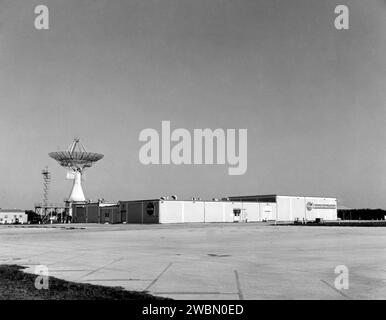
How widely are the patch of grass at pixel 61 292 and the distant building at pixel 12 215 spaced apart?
565 feet

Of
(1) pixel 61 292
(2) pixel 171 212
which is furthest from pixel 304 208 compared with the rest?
(1) pixel 61 292

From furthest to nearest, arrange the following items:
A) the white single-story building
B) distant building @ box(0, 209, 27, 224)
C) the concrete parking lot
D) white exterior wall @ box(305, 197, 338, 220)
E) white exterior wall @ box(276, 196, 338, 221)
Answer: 1. distant building @ box(0, 209, 27, 224)
2. white exterior wall @ box(305, 197, 338, 220)
3. white exterior wall @ box(276, 196, 338, 221)
4. the white single-story building
5. the concrete parking lot

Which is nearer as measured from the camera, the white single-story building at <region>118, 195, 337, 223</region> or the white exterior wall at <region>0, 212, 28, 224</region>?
the white single-story building at <region>118, 195, 337, 223</region>

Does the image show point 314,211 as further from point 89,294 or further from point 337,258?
point 89,294

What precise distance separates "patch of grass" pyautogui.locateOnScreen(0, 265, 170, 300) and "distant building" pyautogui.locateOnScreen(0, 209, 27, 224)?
17209 cm

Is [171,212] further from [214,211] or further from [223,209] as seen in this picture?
[223,209]

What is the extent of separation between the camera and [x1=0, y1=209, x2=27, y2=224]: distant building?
572 ft

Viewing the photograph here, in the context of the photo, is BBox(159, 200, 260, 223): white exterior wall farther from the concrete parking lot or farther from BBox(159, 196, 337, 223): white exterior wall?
the concrete parking lot

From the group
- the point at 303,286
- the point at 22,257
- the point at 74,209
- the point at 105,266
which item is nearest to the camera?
the point at 303,286

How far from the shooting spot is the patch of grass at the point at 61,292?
1055 cm

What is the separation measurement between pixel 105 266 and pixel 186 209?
291 feet

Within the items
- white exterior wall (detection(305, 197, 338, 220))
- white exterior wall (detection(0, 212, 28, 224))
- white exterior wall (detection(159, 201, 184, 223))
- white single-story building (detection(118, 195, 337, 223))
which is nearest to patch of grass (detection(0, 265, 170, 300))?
white exterior wall (detection(159, 201, 184, 223))

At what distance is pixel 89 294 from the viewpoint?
1084cm
